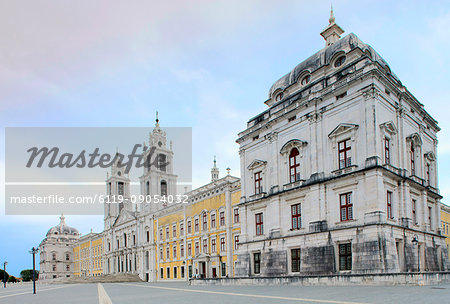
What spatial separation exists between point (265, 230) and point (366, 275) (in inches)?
479

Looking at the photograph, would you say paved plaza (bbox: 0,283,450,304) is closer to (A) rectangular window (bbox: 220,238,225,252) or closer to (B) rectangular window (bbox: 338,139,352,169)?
(B) rectangular window (bbox: 338,139,352,169)

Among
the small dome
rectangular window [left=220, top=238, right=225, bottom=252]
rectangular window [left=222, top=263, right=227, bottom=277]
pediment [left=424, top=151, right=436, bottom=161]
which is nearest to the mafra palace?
pediment [left=424, top=151, right=436, bottom=161]

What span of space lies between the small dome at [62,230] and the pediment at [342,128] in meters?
116

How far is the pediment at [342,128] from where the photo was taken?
85.4 feet

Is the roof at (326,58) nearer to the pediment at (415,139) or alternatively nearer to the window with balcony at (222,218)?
the pediment at (415,139)

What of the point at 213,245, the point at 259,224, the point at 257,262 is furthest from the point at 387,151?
the point at 213,245

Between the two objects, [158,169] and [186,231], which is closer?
[186,231]

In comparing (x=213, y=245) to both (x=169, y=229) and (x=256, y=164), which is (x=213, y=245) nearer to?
(x=169, y=229)

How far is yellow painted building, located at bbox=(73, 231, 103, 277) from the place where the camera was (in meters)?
90.5

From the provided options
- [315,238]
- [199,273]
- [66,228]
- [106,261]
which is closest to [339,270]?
[315,238]

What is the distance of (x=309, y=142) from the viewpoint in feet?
94.7

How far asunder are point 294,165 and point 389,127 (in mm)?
7312

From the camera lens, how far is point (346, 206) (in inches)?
1014

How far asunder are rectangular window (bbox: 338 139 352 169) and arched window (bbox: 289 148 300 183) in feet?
12.6
